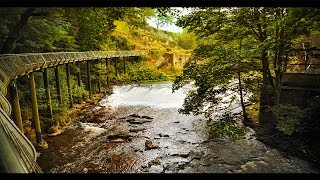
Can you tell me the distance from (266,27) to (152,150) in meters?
4.68

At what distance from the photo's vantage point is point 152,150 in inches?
329

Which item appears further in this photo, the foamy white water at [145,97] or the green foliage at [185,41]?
the green foliage at [185,41]

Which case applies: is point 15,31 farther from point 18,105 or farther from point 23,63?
point 18,105

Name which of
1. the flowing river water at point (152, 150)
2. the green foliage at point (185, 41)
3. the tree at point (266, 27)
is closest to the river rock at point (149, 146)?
the flowing river water at point (152, 150)

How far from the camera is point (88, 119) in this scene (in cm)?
1160

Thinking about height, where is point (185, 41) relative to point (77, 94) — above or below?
above

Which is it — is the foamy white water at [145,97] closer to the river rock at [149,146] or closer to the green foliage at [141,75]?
the green foliage at [141,75]

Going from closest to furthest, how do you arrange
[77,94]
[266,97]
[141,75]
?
1. [266,97]
2. [77,94]
3. [141,75]

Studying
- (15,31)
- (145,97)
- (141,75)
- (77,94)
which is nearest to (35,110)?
(15,31)

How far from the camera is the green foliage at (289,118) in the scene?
22.1 feet

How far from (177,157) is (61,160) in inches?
120

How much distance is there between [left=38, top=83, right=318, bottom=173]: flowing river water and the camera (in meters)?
7.08

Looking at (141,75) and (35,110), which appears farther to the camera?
(141,75)

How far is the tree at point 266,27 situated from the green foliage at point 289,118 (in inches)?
8.6
